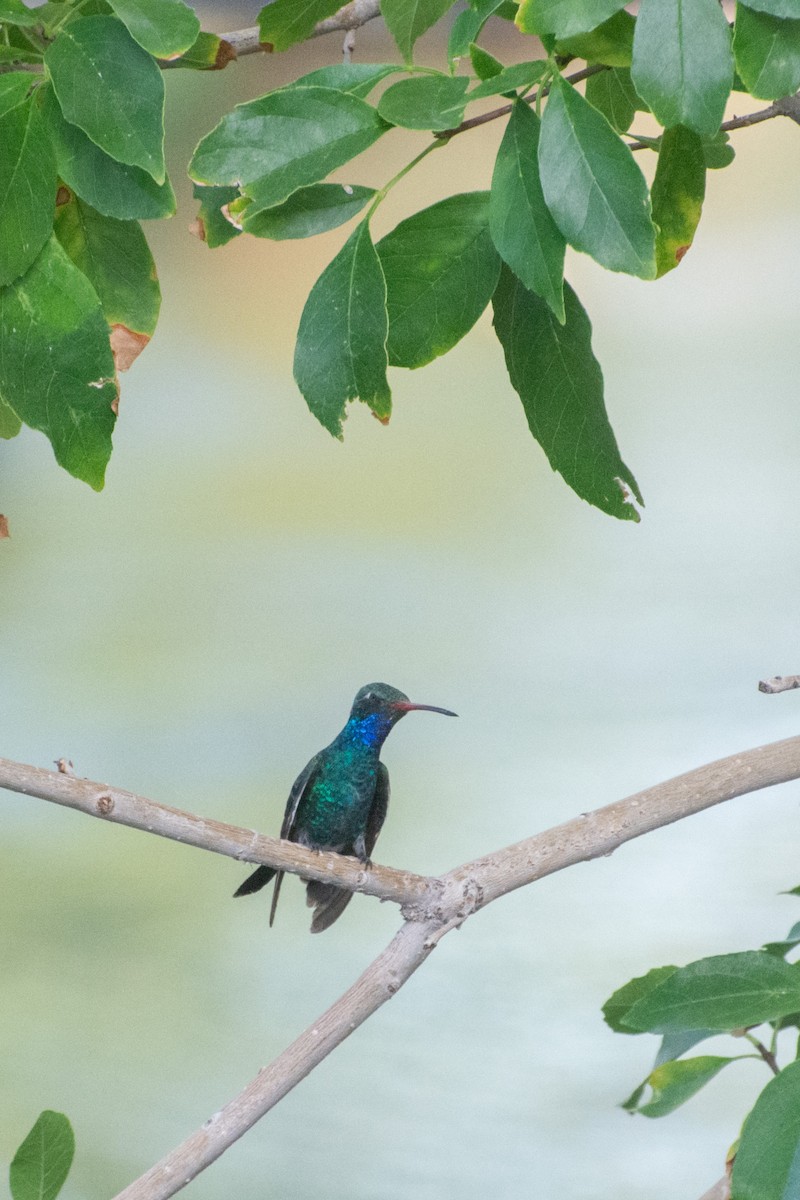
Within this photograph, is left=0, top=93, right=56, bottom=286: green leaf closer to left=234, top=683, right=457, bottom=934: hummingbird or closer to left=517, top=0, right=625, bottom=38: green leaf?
left=517, top=0, right=625, bottom=38: green leaf

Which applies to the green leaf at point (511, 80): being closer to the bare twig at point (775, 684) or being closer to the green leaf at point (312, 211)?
the green leaf at point (312, 211)

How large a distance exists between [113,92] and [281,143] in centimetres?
4

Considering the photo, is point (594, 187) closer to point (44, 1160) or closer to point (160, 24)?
point (160, 24)

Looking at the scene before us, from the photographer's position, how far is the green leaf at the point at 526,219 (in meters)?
0.26

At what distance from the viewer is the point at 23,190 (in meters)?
0.28

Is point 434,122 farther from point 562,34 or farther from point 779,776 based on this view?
point 779,776

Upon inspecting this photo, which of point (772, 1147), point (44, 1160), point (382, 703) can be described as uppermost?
point (382, 703)

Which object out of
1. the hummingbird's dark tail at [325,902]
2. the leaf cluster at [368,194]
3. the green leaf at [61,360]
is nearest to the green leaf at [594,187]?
the leaf cluster at [368,194]

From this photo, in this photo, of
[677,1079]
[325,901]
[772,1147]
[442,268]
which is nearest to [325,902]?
[325,901]

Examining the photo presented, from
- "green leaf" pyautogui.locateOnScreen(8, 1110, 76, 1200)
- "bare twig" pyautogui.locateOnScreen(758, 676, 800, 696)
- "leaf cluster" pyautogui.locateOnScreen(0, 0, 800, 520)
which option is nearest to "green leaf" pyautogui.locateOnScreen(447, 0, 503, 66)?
"leaf cluster" pyautogui.locateOnScreen(0, 0, 800, 520)

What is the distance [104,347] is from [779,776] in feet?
1.04

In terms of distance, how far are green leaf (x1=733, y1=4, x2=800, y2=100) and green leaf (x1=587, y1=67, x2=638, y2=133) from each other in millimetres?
152

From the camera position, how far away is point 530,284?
26 centimetres

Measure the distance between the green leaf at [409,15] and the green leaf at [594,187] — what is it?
0.47 feet
